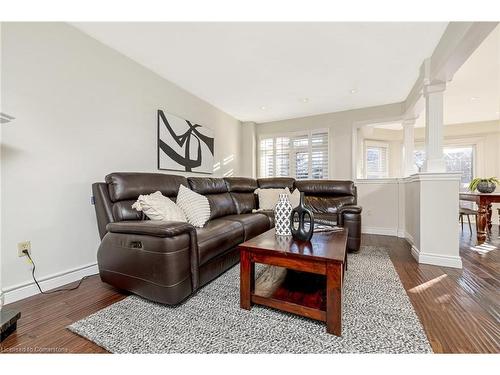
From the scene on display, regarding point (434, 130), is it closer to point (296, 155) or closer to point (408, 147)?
point (408, 147)

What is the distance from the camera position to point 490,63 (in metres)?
2.63

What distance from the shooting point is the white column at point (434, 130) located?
7.91ft

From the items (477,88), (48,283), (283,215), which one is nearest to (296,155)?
(477,88)

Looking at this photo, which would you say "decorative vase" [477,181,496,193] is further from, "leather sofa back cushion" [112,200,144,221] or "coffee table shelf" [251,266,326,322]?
"leather sofa back cushion" [112,200,144,221]

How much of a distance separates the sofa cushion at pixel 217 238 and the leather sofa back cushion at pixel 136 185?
667 millimetres

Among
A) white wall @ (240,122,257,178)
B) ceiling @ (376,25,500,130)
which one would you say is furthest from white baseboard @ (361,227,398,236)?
white wall @ (240,122,257,178)

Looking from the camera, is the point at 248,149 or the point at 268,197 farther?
the point at 248,149

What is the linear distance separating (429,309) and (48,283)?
287cm

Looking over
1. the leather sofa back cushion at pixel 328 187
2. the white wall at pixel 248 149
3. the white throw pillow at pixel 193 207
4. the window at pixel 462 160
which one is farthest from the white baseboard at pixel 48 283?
the window at pixel 462 160

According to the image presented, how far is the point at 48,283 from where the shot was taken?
5.96 feet

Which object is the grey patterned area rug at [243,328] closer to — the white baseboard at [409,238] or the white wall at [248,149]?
the white baseboard at [409,238]
